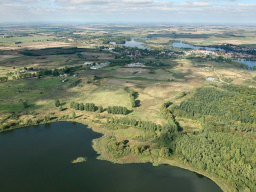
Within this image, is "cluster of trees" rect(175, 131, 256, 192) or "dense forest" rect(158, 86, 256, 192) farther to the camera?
"dense forest" rect(158, 86, 256, 192)

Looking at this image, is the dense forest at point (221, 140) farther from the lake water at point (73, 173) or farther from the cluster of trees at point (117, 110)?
the cluster of trees at point (117, 110)

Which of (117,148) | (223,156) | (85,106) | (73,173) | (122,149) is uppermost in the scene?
(85,106)

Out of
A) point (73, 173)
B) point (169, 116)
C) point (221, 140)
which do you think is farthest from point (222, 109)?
point (73, 173)

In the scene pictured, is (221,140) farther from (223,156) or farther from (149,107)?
(149,107)

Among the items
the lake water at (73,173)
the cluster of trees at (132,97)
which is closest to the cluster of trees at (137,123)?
the cluster of trees at (132,97)

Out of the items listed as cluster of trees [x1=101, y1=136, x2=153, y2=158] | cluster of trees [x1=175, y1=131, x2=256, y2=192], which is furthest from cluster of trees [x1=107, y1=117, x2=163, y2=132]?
cluster of trees [x1=175, y1=131, x2=256, y2=192]

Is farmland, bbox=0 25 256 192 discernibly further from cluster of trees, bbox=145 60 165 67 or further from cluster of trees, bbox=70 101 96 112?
cluster of trees, bbox=145 60 165 67

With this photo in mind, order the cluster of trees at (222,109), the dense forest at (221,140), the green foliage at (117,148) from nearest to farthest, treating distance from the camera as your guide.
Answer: the dense forest at (221,140) → the green foliage at (117,148) → the cluster of trees at (222,109)

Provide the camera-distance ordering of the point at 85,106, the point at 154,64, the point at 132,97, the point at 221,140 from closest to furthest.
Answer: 1. the point at 221,140
2. the point at 85,106
3. the point at 132,97
4. the point at 154,64

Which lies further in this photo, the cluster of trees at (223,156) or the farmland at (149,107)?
the farmland at (149,107)
